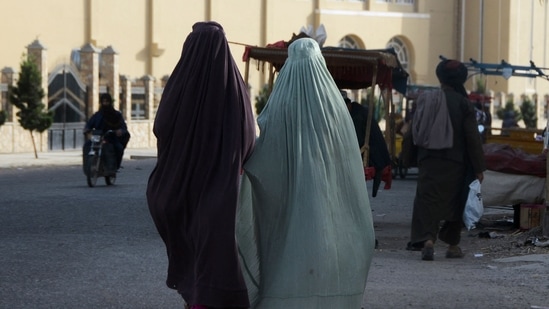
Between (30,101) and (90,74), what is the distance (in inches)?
226

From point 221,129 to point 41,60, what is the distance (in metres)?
29.0

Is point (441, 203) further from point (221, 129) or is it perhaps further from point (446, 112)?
point (221, 129)

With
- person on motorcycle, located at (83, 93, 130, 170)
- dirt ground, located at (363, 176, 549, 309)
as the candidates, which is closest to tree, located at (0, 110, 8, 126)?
person on motorcycle, located at (83, 93, 130, 170)

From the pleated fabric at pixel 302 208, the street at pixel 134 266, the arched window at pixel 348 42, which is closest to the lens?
the pleated fabric at pixel 302 208

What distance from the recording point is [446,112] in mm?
10789

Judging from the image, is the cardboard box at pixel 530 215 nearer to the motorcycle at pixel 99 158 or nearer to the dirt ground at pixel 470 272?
the dirt ground at pixel 470 272

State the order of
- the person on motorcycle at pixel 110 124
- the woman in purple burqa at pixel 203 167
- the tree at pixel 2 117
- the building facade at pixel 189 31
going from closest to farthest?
the woman in purple burqa at pixel 203 167, the person on motorcycle at pixel 110 124, the tree at pixel 2 117, the building facade at pixel 189 31

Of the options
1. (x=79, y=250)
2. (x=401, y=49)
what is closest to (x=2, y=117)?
(x=79, y=250)

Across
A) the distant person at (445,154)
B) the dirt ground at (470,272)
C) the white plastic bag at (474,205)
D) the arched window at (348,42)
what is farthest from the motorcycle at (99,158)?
the arched window at (348,42)

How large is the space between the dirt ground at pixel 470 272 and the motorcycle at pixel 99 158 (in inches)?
244

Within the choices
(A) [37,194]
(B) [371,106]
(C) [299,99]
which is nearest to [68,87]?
(A) [37,194]

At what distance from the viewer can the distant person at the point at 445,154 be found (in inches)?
424

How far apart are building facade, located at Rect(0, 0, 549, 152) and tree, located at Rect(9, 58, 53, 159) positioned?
139cm

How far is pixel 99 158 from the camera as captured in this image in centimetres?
1956
